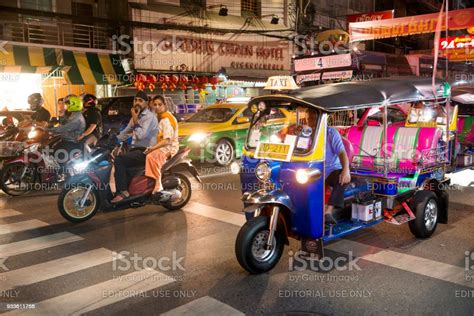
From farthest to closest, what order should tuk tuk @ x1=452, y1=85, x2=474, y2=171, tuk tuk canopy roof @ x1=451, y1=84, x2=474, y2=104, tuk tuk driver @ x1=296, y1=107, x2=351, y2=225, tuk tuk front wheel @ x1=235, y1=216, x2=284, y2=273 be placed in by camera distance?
tuk tuk canopy roof @ x1=451, y1=84, x2=474, y2=104 → tuk tuk @ x1=452, y1=85, x2=474, y2=171 → tuk tuk driver @ x1=296, y1=107, x2=351, y2=225 → tuk tuk front wheel @ x1=235, y1=216, x2=284, y2=273

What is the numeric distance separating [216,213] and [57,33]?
39.3 ft

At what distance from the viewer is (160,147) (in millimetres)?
7660

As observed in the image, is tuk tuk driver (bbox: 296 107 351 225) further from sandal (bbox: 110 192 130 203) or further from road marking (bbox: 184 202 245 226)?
sandal (bbox: 110 192 130 203)

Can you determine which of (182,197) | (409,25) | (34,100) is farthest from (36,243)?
(409,25)

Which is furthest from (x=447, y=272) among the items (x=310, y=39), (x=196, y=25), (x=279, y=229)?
(x=310, y=39)

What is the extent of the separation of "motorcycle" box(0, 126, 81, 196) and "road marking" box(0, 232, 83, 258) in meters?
2.65

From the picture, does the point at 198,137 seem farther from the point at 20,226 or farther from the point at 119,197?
the point at 20,226

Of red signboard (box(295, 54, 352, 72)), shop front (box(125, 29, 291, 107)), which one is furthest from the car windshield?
red signboard (box(295, 54, 352, 72))

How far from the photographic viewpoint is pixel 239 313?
436cm

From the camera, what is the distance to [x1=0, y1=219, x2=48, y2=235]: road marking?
722cm

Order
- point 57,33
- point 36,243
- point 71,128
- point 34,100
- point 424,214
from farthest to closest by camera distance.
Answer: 1. point 57,33
2. point 34,100
3. point 71,128
4. point 36,243
5. point 424,214

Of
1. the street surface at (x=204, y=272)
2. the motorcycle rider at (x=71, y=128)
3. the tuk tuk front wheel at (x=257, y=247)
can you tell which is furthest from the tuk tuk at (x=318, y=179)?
the motorcycle rider at (x=71, y=128)

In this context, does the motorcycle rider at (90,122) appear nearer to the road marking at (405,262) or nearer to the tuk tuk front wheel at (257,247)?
the tuk tuk front wheel at (257,247)

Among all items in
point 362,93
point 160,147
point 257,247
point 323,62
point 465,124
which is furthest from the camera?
point 323,62
